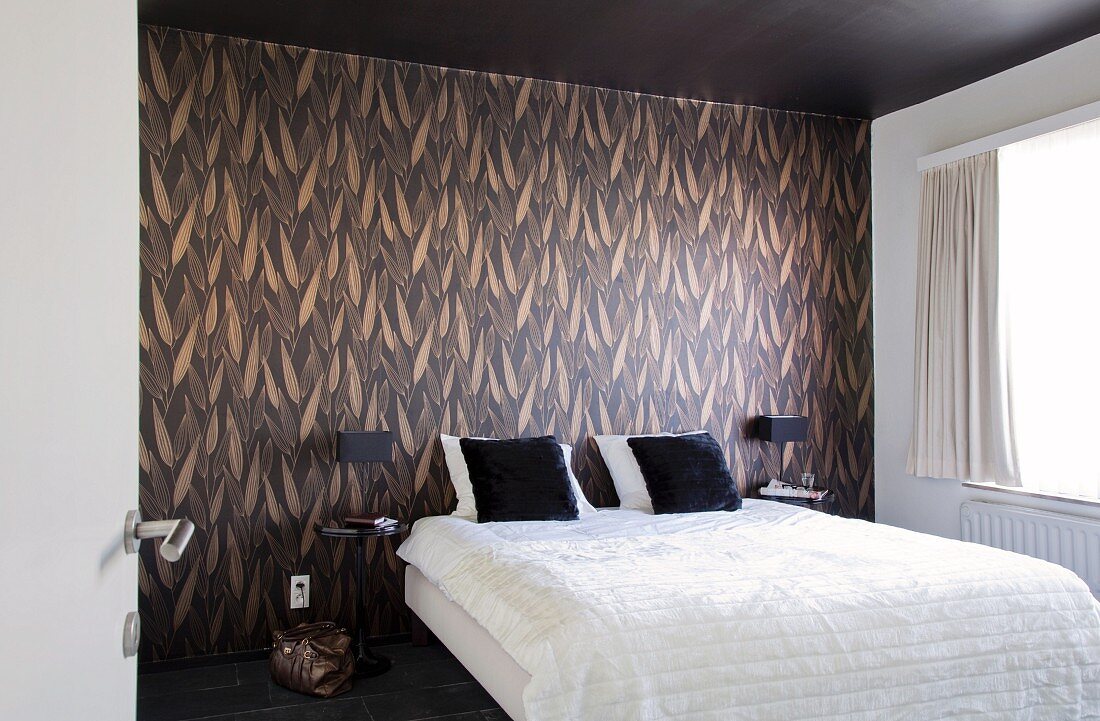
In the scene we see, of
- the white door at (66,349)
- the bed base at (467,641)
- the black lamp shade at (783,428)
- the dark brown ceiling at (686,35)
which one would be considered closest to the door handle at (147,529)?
the white door at (66,349)

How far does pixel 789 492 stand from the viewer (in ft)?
16.6

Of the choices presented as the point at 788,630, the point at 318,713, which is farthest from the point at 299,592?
the point at 788,630

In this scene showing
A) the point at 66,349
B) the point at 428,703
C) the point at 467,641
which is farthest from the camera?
the point at 428,703

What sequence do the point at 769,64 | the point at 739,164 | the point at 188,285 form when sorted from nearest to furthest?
the point at 188,285 < the point at 769,64 < the point at 739,164

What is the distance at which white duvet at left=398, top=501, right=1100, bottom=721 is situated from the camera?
7.80 ft

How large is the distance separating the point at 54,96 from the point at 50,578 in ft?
1.39

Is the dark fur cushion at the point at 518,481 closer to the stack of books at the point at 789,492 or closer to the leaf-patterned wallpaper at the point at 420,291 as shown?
the leaf-patterned wallpaper at the point at 420,291

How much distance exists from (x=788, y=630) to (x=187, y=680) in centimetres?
280

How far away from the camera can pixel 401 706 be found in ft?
11.4

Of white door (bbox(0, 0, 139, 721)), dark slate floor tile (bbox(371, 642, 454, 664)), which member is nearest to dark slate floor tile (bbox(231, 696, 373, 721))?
dark slate floor tile (bbox(371, 642, 454, 664))

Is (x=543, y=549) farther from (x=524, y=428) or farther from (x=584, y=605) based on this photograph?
(x=524, y=428)

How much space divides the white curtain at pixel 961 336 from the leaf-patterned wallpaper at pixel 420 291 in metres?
0.59

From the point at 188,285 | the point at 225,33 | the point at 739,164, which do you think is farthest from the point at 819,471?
the point at 225,33

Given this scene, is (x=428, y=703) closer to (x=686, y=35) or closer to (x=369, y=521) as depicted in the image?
(x=369, y=521)
